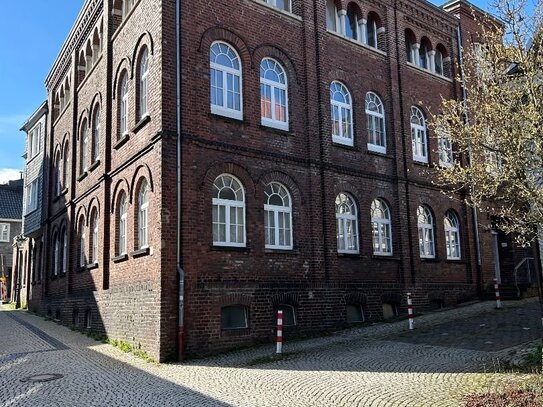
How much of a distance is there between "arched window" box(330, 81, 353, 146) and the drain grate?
10420 millimetres

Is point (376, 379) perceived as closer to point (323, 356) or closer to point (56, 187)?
point (323, 356)

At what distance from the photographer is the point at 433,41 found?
21.6m

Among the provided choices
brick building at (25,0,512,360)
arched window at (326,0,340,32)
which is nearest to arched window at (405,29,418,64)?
brick building at (25,0,512,360)

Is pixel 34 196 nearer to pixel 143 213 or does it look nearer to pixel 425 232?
pixel 143 213

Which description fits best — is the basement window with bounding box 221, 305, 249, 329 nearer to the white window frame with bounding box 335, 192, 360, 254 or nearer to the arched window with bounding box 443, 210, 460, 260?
the white window frame with bounding box 335, 192, 360, 254

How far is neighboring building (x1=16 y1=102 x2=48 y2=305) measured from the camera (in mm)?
27594

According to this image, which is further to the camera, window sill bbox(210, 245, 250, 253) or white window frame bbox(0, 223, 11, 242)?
white window frame bbox(0, 223, 11, 242)

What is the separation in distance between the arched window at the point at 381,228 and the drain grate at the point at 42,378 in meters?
10.4

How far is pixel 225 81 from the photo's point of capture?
14.6 metres

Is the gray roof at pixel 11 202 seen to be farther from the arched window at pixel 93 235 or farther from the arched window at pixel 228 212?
the arched window at pixel 228 212

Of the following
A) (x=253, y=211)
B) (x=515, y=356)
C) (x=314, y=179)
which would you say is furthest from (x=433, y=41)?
(x=515, y=356)

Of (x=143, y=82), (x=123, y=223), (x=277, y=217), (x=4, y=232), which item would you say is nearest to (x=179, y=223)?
(x=277, y=217)

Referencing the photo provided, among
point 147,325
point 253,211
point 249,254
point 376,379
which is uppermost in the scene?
point 253,211

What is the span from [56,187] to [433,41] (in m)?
17.4
